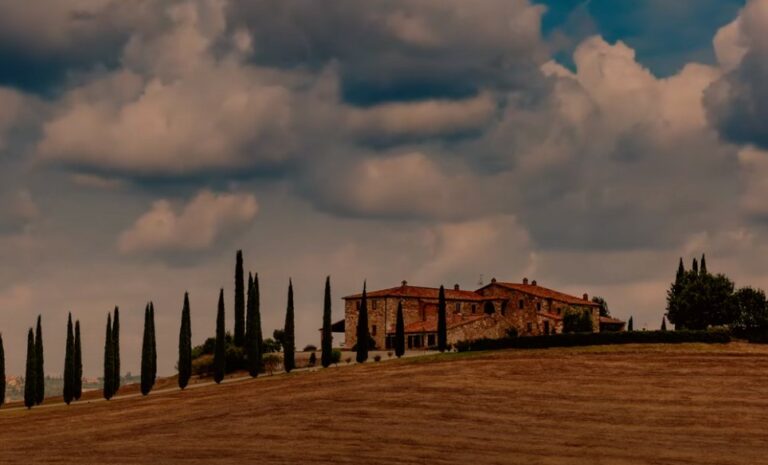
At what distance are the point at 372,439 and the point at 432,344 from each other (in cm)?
6295

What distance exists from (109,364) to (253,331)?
13073 mm

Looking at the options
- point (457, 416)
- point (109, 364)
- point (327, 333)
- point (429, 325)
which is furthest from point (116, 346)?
point (457, 416)

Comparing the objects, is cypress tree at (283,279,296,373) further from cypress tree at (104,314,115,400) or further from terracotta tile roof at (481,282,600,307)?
terracotta tile roof at (481,282,600,307)

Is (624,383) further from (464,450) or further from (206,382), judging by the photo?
(206,382)

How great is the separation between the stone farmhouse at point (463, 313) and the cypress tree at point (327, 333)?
19.2m

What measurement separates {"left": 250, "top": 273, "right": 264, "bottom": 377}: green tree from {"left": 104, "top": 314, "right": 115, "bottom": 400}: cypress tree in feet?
39.2

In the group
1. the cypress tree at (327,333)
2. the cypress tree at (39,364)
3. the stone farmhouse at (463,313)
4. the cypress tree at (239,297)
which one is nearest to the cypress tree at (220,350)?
the cypress tree at (239,297)

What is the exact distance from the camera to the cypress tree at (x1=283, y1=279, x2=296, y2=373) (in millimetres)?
92188

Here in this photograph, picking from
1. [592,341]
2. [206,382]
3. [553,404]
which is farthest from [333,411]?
[206,382]

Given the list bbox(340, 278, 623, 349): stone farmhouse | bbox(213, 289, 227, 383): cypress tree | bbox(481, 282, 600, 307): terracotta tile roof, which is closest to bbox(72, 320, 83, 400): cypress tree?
bbox(213, 289, 227, 383): cypress tree

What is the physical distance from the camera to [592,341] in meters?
84.9

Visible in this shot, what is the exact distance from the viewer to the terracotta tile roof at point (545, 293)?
11881 centimetres

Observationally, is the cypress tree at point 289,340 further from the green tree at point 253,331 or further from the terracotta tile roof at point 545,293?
the terracotta tile roof at point 545,293

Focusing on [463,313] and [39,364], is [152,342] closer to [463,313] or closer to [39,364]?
[39,364]
